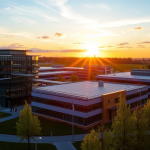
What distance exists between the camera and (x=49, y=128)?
4481 cm

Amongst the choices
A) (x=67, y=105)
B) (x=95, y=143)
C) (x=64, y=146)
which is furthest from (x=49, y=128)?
(x=95, y=143)

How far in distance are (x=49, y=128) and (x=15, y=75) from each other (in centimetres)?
Result: 2868

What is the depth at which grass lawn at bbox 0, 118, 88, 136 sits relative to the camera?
A: 42188mm

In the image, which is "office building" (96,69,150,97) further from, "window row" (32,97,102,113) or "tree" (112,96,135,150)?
"tree" (112,96,135,150)

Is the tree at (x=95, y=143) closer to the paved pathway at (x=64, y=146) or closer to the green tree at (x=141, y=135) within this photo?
the green tree at (x=141, y=135)

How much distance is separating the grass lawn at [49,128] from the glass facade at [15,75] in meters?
17.0

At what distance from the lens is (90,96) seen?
155 feet

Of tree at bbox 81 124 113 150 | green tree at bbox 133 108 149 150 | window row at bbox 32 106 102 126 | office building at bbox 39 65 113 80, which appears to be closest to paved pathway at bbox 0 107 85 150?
window row at bbox 32 106 102 126

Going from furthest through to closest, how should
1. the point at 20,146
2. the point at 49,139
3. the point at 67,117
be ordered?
the point at 67,117, the point at 49,139, the point at 20,146

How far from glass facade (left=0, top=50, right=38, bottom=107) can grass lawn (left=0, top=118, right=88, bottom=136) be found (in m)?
17.0

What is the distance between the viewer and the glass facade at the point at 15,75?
64438 mm

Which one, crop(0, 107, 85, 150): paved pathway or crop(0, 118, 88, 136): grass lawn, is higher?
crop(0, 118, 88, 136): grass lawn

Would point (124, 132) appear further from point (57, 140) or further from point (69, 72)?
point (69, 72)

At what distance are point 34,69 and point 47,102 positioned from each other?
2276 cm
